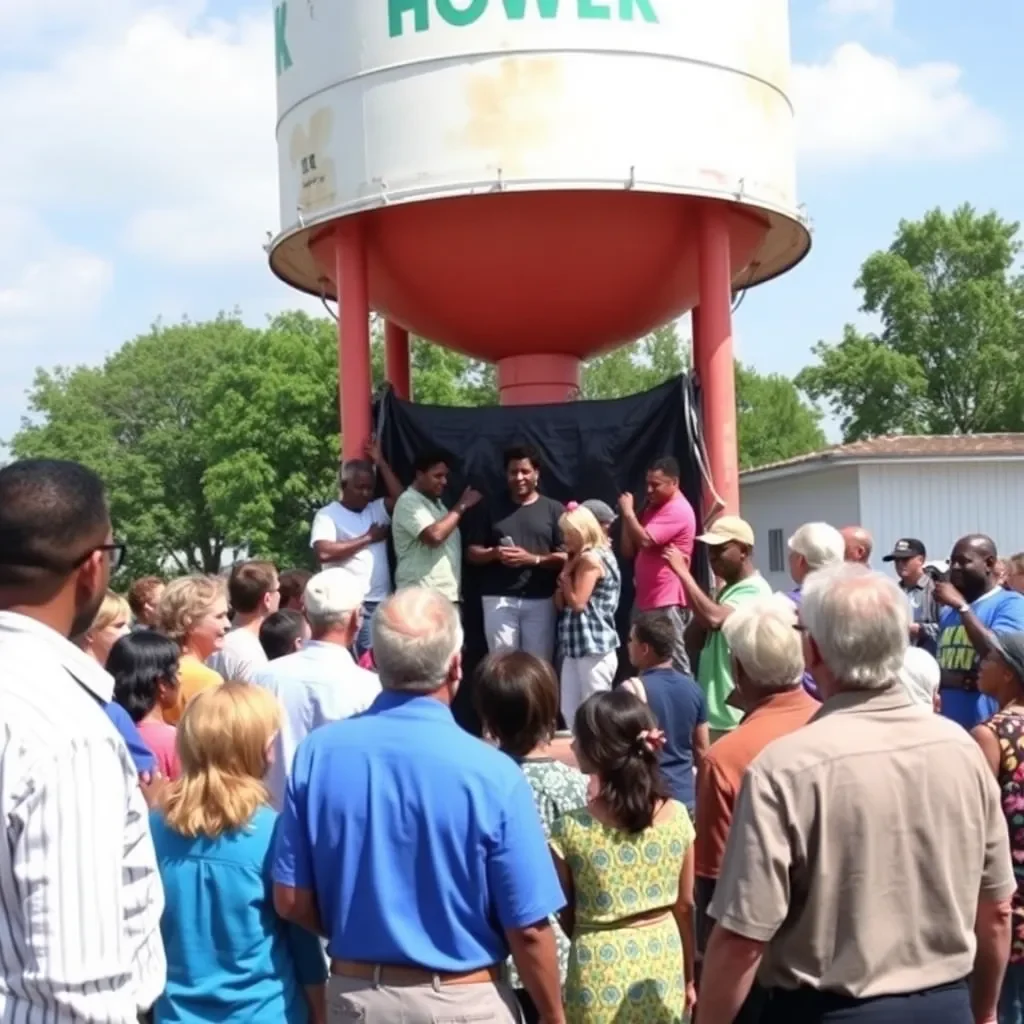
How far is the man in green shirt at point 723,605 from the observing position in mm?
5852

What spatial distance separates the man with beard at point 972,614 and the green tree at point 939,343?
35449 millimetres

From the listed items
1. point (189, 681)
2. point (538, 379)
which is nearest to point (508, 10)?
point (538, 379)

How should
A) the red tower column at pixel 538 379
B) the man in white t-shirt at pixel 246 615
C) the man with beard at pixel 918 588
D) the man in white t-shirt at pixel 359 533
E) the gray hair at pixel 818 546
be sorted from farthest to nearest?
the red tower column at pixel 538 379, the man with beard at pixel 918 588, the man in white t-shirt at pixel 359 533, the gray hair at pixel 818 546, the man in white t-shirt at pixel 246 615

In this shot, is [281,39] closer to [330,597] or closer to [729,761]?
[330,597]

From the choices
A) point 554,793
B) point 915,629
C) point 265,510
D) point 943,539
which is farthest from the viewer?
point 265,510

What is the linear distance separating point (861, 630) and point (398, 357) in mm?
8867

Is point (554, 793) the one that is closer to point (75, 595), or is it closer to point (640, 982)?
point (640, 982)

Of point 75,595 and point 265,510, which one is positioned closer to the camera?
point 75,595

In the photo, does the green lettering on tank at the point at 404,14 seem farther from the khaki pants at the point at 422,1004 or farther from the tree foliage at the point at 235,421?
the tree foliage at the point at 235,421

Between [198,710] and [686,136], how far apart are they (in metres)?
6.41

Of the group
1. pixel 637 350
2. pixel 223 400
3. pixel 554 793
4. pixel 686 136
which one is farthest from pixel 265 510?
pixel 554 793

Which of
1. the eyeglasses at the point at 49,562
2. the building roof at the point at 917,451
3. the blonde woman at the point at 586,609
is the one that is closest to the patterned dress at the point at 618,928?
the eyeglasses at the point at 49,562

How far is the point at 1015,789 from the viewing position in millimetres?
3549

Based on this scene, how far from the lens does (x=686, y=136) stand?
8.55 metres
